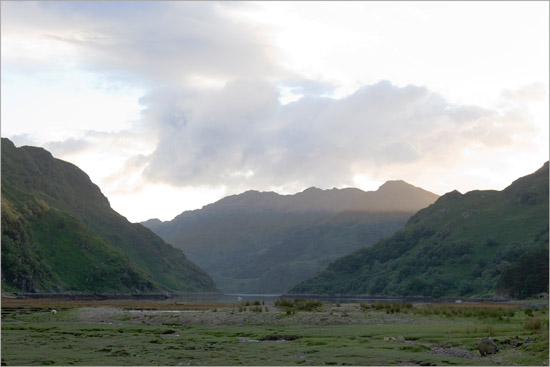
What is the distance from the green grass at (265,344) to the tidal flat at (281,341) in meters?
0.06

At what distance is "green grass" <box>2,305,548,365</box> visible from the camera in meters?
37.8

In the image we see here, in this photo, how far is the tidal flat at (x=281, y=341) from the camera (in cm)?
3806

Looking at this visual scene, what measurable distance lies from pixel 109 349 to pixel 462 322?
36.9m

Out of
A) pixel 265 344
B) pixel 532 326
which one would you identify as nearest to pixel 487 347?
pixel 532 326

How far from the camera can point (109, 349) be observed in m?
44.2

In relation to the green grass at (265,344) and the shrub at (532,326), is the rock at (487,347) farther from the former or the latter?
the shrub at (532,326)

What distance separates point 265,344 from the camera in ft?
155

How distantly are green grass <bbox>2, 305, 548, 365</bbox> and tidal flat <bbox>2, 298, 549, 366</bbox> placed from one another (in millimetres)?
61

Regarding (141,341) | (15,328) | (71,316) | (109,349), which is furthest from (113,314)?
(109,349)

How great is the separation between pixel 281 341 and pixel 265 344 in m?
2.90

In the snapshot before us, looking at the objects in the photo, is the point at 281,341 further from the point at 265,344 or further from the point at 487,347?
the point at 487,347

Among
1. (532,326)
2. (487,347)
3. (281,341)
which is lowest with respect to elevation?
(281,341)

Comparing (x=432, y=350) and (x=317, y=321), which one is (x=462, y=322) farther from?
(x=432, y=350)

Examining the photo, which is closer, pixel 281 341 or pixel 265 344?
pixel 265 344
